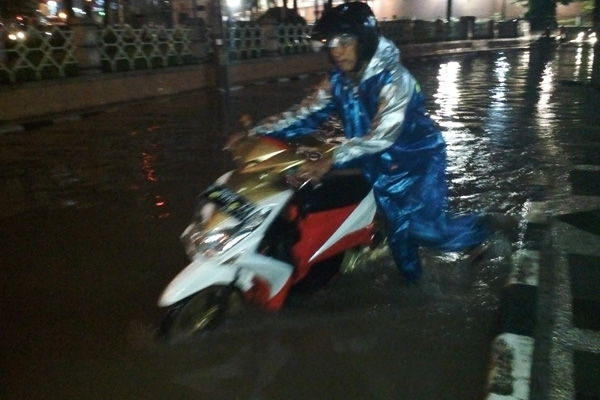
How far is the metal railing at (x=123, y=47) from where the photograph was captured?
41.3 feet

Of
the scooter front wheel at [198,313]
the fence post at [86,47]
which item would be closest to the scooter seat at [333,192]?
the scooter front wheel at [198,313]

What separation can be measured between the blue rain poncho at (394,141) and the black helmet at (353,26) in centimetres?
6

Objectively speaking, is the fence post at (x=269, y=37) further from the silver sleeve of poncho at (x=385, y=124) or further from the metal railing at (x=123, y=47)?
the silver sleeve of poncho at (x=385, y=124)

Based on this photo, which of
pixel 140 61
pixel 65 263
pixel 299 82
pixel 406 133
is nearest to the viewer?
pixel 406 133

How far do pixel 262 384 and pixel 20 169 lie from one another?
5.44 meters

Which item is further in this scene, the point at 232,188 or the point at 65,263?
the point at 65,263

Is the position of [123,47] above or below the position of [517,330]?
above

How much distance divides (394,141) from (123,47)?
1286 centimetres

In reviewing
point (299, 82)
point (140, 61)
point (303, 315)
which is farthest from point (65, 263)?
point (299, 82)

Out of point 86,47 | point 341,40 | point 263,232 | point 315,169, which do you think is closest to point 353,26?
point 341,40

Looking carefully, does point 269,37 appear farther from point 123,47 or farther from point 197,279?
→ point 197,279

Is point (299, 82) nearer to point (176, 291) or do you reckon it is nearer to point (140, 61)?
point (140, 61)

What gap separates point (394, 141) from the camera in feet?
10.3

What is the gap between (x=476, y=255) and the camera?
404 centimetres
